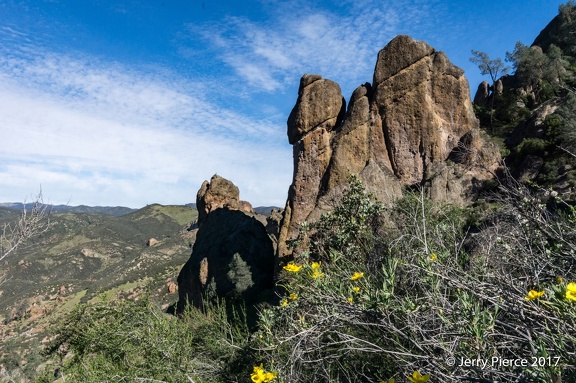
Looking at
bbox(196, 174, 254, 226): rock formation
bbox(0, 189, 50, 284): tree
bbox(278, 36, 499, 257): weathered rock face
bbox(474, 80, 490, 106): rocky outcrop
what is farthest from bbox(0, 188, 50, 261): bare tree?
bbox(474, 80, 490, 106): rocky outcrop

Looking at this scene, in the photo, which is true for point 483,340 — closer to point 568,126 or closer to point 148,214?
point 568,126

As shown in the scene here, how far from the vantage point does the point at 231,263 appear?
67.7 feet

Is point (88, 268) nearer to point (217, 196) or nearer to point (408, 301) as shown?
point (217, 196)

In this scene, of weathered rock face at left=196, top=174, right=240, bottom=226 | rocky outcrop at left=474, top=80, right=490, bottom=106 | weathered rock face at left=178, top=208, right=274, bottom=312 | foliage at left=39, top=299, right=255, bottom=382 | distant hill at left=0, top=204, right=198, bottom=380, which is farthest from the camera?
distant hill at left=0, top=204, right=198, bottom=380

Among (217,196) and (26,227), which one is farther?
(217,196)

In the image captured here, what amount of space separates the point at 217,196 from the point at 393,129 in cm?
1735

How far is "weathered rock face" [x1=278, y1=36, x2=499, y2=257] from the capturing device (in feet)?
66.6

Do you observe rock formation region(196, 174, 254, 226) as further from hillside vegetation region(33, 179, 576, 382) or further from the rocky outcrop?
the rocky outcrop

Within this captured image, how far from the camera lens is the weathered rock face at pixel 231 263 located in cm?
1969

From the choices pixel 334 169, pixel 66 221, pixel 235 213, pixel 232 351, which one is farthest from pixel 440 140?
pixel 66 221

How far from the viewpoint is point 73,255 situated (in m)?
106

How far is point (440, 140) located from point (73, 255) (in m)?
117

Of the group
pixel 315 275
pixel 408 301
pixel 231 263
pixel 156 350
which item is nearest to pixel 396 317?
pixel 408 301

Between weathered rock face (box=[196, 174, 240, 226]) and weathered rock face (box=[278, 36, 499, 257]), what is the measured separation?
11.7 metres
